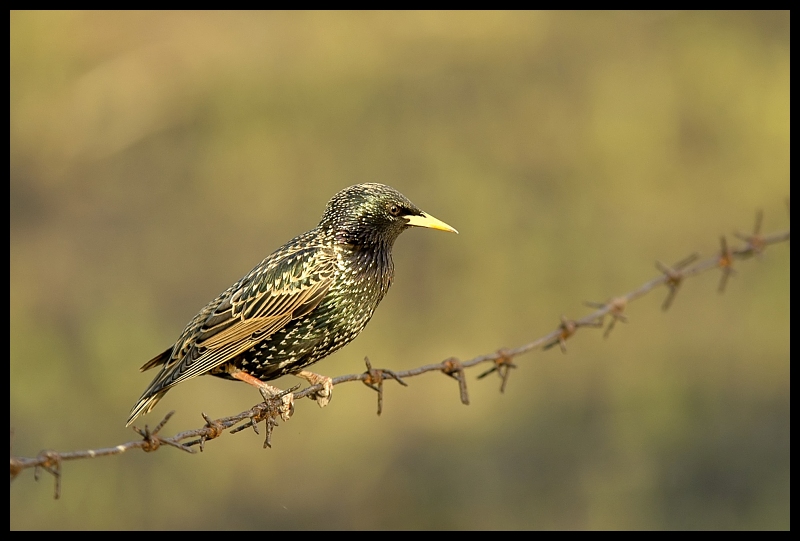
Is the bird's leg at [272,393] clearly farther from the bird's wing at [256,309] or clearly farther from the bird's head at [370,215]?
the bird's head at [370,215]

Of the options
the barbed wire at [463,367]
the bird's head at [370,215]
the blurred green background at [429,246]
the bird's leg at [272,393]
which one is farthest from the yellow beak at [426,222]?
the blurred green background at [429,246]

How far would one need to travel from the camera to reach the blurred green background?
7977 millimetres

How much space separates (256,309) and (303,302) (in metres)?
0.19

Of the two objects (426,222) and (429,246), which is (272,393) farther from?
(429,246)

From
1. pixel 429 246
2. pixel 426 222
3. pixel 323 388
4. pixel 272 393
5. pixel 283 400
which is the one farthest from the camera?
pixel 429 246

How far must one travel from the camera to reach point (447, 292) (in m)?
9.85

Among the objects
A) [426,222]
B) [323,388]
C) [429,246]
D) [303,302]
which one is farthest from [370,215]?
[429,246]

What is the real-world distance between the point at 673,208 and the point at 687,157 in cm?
64

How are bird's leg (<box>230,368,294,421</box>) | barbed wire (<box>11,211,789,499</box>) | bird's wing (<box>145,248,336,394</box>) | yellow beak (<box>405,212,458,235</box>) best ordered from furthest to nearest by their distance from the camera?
yellow beak (<box>405,212,458,235</box>)
bird's wing (<box>145,248,336,394</box>)
bird's leg (<box>230,368,294,421</box>)
barbed wire (<box>11,211,789,499</box>)

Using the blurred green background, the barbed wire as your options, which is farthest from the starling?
the blurred green background

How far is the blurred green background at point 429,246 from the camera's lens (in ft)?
26.2

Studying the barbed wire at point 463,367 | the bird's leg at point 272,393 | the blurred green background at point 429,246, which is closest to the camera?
the barbed wire at point 463,367

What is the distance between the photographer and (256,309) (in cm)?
487

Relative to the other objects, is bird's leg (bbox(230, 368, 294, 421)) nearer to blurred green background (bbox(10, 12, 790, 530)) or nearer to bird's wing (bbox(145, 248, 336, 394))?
bird's wing (bbox(145, 248, 336, 394))
